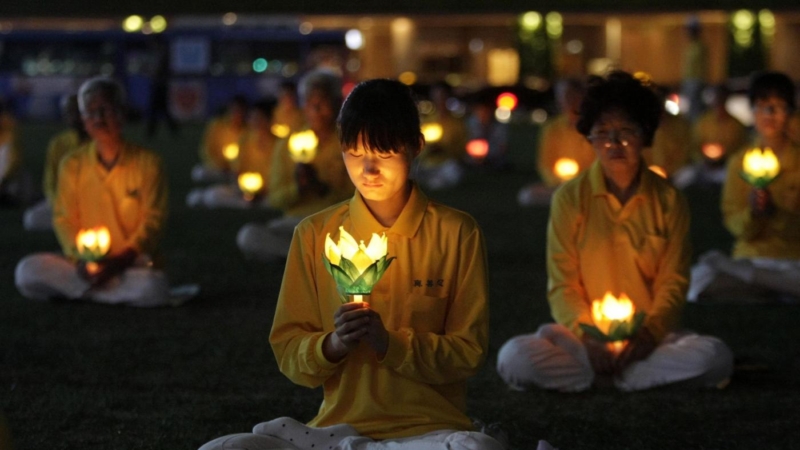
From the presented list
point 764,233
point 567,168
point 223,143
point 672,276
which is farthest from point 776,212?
point 223,143

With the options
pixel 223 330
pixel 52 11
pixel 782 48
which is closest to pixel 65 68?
pixel 52 11

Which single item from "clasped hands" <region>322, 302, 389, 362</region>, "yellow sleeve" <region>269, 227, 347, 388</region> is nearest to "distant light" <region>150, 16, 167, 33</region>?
"yellow sleeve" <region>269, 227, 347, 388</region>

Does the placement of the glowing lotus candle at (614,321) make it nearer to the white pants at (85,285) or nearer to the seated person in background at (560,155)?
the white pants at (85,285)

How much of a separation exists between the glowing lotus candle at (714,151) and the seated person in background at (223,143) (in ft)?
16.3

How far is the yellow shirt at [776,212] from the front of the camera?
629 centimetres

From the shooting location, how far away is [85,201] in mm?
6418

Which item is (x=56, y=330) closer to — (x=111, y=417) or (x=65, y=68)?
(x=111, y=417)

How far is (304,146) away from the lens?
24.0 feet

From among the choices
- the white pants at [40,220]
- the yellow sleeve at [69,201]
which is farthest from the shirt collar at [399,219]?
the white pants at [40,220]

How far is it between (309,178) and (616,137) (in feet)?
10.4

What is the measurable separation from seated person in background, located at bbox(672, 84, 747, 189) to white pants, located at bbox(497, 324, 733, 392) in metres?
8.59

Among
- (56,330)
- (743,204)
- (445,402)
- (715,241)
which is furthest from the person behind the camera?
(715,241)

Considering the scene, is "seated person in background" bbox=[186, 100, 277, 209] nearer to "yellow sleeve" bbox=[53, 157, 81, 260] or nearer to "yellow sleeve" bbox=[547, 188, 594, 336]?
"yellow sleeve" bbox=[53, 157, 81, 260]

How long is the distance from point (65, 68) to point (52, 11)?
80.7 inches
